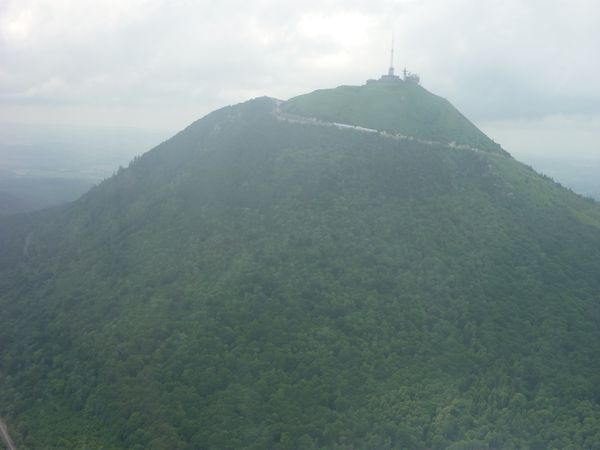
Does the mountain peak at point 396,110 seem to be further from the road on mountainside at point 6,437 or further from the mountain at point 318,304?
the road on mountainside at point 6,437

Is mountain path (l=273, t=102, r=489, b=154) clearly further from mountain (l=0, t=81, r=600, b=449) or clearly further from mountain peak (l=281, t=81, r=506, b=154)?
mountain peak (l=281, t=81, r=506, b=154)

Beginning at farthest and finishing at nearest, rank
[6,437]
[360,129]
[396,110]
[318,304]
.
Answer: [396,110] → [360,129] → [318,304] → [6,437]

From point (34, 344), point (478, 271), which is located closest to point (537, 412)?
point (478, 271)

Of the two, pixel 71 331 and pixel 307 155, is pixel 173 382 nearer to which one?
pixel 71 331

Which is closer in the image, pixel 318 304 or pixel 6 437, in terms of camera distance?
pixel 6 437

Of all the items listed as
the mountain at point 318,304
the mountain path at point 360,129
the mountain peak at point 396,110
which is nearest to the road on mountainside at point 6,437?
the mountain at point 318,304

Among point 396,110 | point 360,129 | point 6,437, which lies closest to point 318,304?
point 6,437

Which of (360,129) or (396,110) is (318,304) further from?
(396,110)
